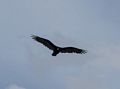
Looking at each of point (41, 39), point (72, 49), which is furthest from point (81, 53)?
point (41, 39)

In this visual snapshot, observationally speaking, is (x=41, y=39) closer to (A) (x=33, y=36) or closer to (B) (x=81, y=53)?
(A) (x=33, y=36)

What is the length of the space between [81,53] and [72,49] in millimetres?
2462

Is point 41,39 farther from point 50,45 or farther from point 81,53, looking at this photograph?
point 81,53

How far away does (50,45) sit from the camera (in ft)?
370

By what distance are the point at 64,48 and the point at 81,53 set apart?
4.27 metres

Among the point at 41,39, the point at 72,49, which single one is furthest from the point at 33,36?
the point at 72,49

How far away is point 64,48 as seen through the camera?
11312cm

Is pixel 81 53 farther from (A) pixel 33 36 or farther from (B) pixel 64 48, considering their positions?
(A) pixel 33 36

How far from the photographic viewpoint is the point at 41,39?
11275cm

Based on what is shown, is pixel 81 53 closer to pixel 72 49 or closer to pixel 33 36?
pixel 72 49

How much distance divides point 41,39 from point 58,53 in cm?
537

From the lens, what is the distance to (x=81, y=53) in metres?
113

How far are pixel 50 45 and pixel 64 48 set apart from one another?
3.45 meters

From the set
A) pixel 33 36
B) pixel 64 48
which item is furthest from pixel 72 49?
pixel 33 36
